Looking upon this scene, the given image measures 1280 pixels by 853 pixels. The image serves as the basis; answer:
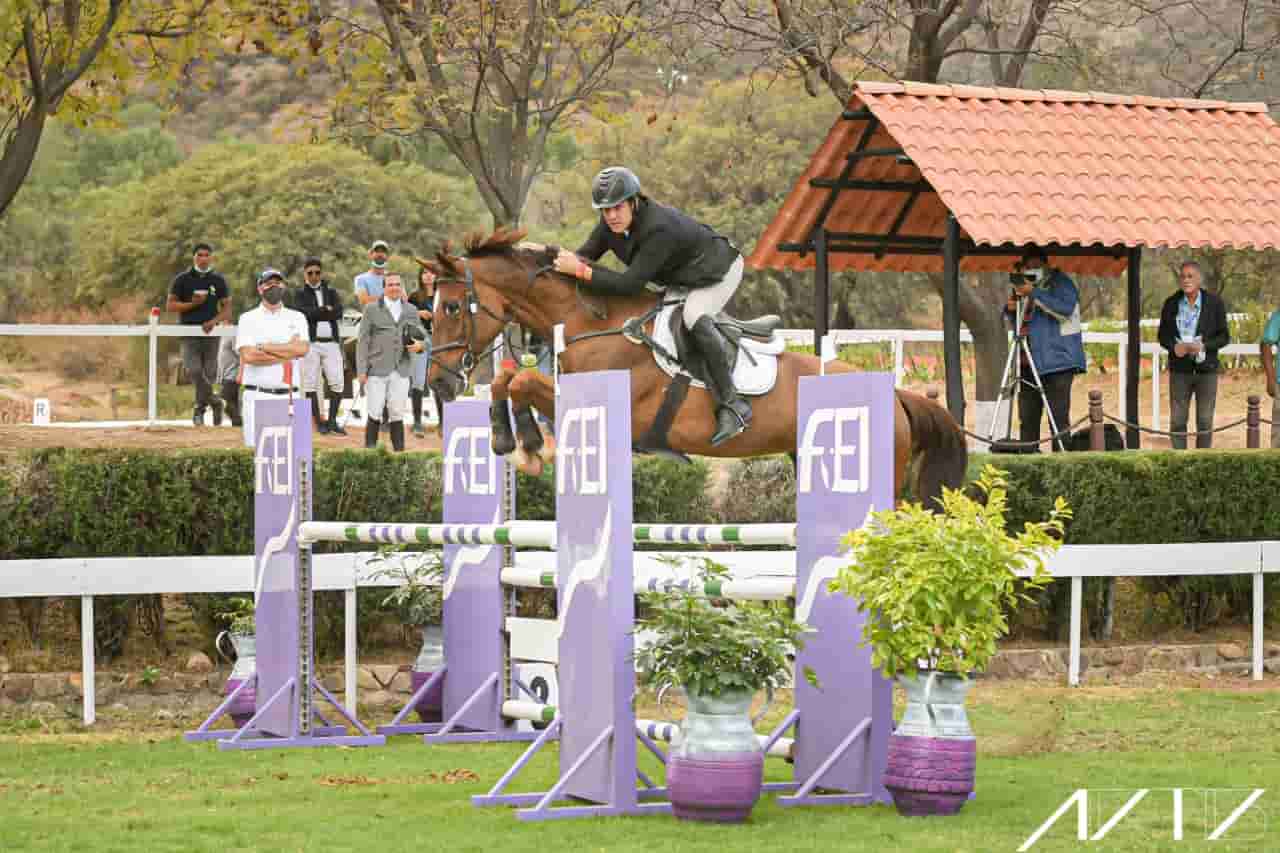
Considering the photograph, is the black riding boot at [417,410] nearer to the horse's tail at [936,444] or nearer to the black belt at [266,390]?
the black belt at [266,390]

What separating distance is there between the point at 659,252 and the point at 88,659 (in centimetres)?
363

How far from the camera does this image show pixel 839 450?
7379 mm

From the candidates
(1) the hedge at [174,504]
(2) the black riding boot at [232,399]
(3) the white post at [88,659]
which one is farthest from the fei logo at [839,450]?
(2) the black riding boot at [232,399]

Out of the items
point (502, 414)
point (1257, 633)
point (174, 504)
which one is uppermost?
point (502, 414)

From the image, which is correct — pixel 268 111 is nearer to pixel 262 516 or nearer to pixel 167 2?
pixel 167 2

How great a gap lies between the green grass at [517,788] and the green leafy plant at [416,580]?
2.70 feet

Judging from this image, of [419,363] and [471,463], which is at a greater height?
[419,363]

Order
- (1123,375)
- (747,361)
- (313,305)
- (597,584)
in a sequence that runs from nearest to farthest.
A: (597,584) < (747,361) < (313,305) < (1123,375)

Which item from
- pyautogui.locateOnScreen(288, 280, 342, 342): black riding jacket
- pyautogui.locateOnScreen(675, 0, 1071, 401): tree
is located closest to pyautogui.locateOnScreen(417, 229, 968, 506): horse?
pyautogui.locateOnScreen(288, 280, 342, 342): black riding jacket

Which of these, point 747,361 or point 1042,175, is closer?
point 747,361

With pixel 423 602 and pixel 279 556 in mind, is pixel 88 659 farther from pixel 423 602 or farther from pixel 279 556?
pixel 423 602

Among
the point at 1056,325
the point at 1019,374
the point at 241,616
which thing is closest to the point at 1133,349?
the point at 1019,374

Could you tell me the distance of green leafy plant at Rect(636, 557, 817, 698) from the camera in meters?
6.79

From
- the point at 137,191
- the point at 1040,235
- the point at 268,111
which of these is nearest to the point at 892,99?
the point at 1040,235
